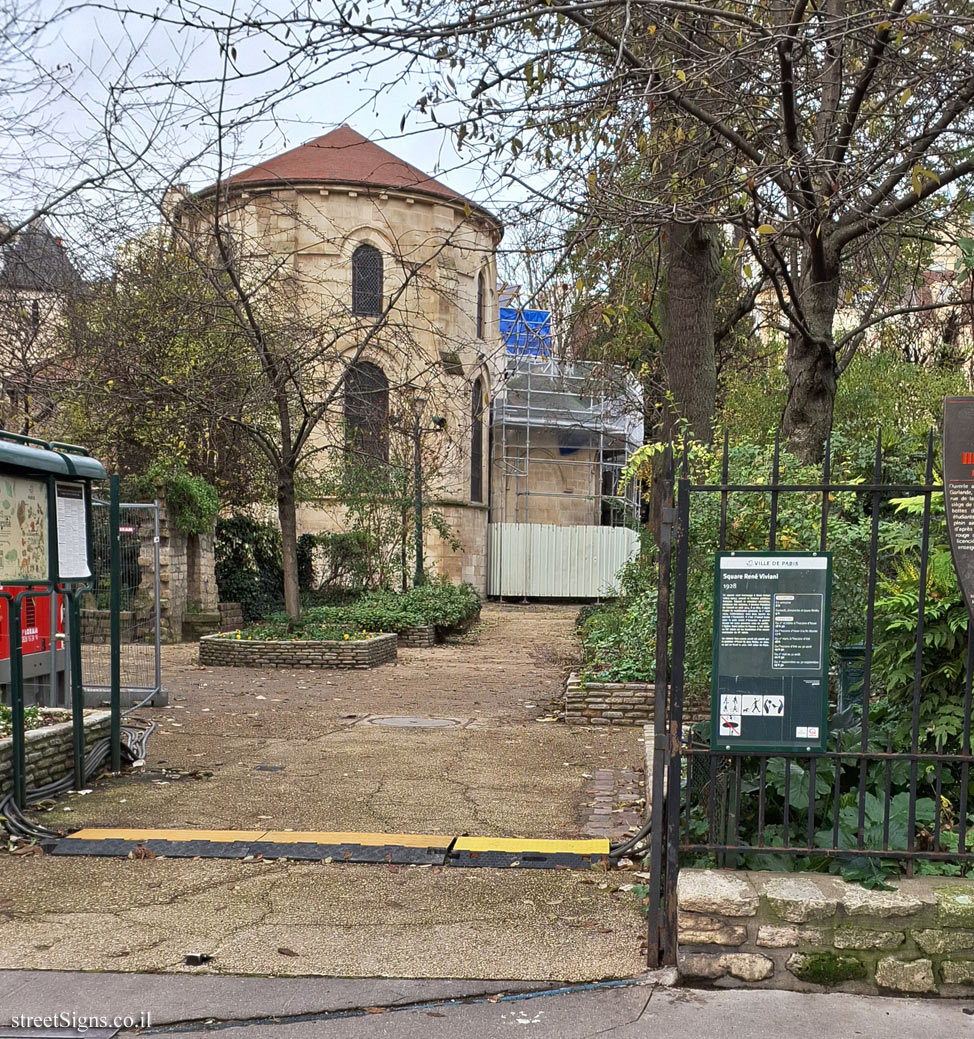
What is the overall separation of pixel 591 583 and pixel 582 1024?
30.7 m

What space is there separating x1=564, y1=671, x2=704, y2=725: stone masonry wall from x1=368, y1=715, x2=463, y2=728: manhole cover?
1.25 m

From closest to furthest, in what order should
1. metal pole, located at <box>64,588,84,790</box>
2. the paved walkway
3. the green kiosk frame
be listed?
1. the paved walkway
2. the green kiosk frame
3. metal pole, located at <box>64,588,84,790</box>

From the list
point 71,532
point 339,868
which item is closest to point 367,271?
point 71,532

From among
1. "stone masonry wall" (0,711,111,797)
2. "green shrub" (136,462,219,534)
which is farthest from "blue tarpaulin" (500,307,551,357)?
"green shrub" (136,462,219,534)

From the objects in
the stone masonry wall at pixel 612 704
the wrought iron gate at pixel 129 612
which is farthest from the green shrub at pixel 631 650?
the wrought iron gate at pixel 129 612

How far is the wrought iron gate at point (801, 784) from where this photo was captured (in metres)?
4.43

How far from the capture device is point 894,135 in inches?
289

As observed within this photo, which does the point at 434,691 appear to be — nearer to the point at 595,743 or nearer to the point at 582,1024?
the point at 595,743

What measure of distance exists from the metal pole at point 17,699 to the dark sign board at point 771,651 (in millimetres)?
4340

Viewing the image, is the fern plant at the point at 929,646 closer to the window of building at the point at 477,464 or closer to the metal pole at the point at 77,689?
the metal pole at the point at 77,689

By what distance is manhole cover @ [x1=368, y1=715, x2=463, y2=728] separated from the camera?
434 inches

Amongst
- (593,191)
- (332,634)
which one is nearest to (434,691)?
(332,634)

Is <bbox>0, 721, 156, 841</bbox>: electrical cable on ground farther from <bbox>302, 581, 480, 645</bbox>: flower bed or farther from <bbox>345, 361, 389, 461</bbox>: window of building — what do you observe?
<bbox>345, 361, 389, 461</bbox>: window of building

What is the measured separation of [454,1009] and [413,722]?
282 inches
